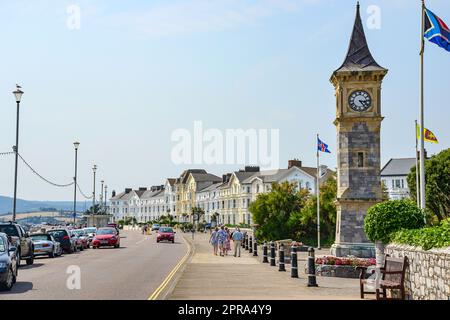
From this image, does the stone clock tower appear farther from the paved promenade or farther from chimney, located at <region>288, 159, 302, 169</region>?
chimney, located at <region>288, 159, 302, 169</region>

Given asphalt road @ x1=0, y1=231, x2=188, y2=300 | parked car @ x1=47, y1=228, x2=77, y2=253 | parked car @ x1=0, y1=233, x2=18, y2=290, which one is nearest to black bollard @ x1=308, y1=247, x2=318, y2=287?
asphalt road @ x1=0, y1=231, x2=188, y2=300

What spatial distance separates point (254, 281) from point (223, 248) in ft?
59.9

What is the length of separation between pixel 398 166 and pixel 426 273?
108 metres

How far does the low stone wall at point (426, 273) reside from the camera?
39.6 ft

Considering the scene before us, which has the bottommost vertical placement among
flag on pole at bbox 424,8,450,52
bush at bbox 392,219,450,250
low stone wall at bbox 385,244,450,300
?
low stone wall at bbox 385,244,450,300

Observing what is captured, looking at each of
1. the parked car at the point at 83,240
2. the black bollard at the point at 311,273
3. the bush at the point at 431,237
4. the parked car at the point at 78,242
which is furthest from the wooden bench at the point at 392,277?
the parked car at the point at 83,240

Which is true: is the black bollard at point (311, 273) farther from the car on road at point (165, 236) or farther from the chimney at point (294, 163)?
the chimney at point (294, 163)

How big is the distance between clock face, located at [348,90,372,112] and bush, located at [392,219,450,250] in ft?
79.3

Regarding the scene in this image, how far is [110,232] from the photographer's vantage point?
51812 millimetres

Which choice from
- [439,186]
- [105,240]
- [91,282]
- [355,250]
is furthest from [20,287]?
[439,186]

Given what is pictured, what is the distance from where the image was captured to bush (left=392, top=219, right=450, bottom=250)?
12.9 metres
